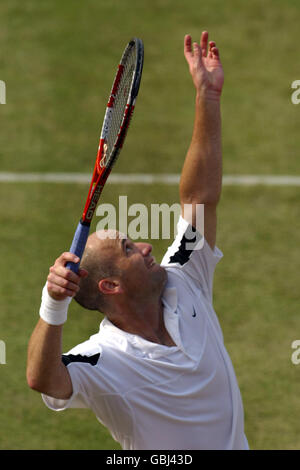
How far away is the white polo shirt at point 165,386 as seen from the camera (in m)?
5.67

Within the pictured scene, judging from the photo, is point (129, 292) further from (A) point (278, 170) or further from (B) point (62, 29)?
(B) point (62, 29)

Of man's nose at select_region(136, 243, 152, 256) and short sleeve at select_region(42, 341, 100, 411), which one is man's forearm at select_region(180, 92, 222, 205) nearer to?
man's nose at select_region(136, 243, 152, 256)

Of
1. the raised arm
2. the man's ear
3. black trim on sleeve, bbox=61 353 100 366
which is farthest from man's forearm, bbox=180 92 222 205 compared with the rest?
black trim on sleeve, bbox=61 353 100 366

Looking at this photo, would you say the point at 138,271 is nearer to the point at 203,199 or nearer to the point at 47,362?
the point at 203,199

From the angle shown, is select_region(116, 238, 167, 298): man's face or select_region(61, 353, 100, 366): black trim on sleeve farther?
select_region(116, 238, 167, 298): man's face

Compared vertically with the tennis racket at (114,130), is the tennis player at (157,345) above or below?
below

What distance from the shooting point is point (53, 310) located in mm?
5316

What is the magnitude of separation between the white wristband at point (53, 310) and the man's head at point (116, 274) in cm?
68

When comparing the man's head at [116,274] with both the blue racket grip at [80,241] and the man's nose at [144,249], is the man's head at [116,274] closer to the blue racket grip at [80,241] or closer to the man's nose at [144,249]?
the man's nose at [144,249]

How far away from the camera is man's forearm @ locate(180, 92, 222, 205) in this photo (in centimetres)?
634

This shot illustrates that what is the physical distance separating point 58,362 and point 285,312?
4.55 metres

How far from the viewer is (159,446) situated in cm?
577

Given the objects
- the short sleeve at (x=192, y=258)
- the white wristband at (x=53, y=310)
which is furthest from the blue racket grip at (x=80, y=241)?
the short sleeve at (x=192, y=258)
